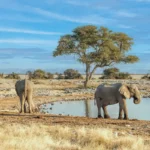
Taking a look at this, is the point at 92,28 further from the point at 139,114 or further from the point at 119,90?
the point at 119,90

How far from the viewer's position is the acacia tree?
55.3m

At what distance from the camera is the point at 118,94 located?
2180cm

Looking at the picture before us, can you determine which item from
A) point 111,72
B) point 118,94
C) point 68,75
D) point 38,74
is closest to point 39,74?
point 38,74

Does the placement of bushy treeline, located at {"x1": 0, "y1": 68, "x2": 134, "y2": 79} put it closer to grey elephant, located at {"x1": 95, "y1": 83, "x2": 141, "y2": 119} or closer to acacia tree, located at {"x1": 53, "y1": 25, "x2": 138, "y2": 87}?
acacia tree, located at {"x1": 53, "y1": 25, "x2": 138, "y2": 87}

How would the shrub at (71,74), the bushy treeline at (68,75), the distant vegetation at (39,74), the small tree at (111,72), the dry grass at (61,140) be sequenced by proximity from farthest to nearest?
the small tree at (111,72) < the shrub at (71,74) < the bushy treeline at (68,75) < the distant vegetation at (39,74) < the dry grass at (61,140)

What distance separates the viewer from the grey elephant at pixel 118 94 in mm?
21484

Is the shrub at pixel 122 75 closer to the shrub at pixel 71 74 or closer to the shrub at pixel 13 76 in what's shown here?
the shrub at pixel 71 74

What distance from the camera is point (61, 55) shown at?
56.8 m

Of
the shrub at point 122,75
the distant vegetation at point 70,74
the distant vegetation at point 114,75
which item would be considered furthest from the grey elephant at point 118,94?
the shrub at point 122,75

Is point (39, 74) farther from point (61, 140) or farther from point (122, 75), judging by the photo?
point (61, 140)

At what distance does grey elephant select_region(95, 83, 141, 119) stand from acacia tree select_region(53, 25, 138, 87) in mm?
32138

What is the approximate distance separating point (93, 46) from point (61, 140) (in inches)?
1735

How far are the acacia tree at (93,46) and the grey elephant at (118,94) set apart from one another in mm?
32138

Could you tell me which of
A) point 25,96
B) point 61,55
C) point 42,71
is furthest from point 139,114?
point 42,71
